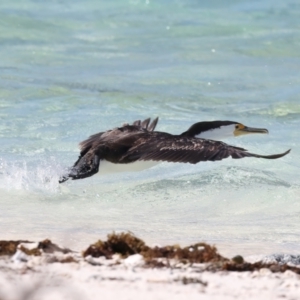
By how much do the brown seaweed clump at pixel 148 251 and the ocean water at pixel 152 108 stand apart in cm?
102

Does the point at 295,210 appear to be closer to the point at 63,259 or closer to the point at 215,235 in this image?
the point at 215,235

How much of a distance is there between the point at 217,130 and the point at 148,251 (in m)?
4.38

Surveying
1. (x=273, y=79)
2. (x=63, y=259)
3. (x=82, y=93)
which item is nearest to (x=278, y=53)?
(x=273, y=79)

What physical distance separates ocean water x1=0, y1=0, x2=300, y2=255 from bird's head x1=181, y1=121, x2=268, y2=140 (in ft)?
1.76

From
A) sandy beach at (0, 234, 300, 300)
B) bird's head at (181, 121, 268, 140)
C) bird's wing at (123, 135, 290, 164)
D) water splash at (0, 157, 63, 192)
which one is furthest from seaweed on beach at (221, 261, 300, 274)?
bird's head at (181, 121, 268, 140)

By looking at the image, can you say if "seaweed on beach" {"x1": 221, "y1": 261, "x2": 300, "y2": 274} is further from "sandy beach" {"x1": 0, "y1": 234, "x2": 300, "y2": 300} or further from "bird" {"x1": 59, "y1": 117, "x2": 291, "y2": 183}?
"bird" {"x1": 59, "y1": 117, "x2": 291, "y2": 183}

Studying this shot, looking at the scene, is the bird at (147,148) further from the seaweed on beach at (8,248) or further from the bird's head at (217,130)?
the seaweed on beach at (8,248)

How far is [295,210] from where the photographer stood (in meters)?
8.87

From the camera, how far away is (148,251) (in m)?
5.56

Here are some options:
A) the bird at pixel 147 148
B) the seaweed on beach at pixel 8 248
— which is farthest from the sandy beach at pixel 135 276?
the bird at pixel 147 148

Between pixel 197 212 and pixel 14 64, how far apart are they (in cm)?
1045

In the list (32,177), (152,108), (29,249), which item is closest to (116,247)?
(29,249)

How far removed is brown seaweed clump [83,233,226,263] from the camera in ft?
17.9

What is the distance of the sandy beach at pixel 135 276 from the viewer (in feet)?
14.7
